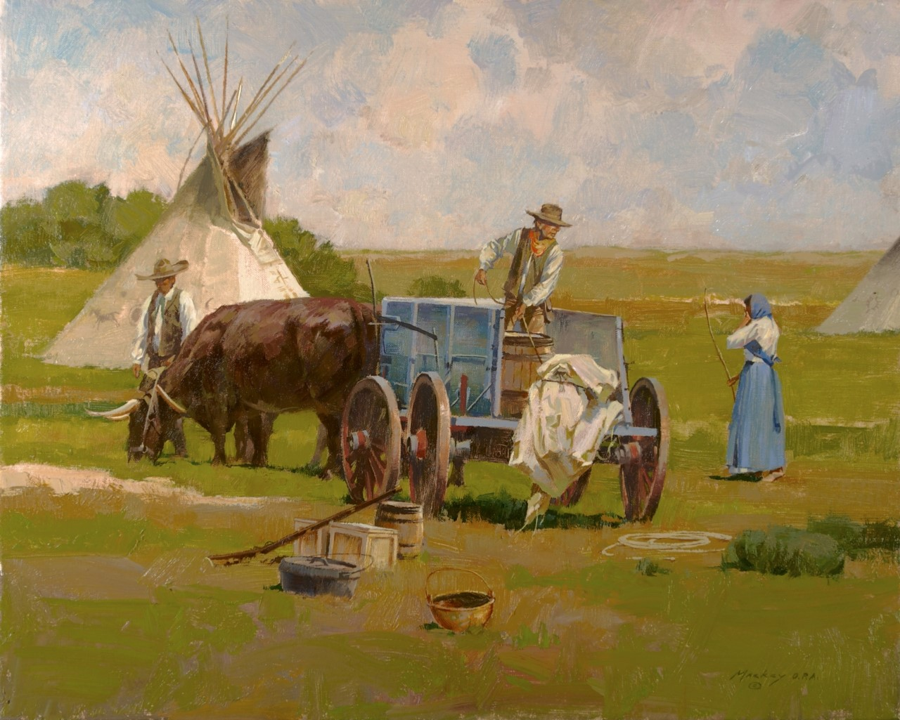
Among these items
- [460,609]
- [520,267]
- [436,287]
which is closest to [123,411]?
[436,287]

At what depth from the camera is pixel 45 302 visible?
632cm

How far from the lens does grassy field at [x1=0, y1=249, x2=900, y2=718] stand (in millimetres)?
4621

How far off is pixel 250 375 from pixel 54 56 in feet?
9.66

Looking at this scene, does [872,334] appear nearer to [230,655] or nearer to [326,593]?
[326,593]

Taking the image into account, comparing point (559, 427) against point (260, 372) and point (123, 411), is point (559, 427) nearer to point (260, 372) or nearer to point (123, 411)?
point (260, 372)

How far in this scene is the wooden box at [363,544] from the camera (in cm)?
507

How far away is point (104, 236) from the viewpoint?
7266mm

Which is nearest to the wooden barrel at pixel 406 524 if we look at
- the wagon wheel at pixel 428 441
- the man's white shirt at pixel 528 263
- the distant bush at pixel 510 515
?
the wagon wheel at pixel 428 441

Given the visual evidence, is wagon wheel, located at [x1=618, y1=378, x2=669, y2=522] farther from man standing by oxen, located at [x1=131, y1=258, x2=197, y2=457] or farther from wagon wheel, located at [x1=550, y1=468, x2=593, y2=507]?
man standing by oxen, located at [x1=131, y1=258, x2=197, y2=457]

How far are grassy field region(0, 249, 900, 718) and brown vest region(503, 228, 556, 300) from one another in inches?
21.0

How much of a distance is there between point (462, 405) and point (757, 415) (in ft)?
9.14

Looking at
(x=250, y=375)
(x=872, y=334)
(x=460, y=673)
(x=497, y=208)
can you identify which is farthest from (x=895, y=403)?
(x=250, y=375)

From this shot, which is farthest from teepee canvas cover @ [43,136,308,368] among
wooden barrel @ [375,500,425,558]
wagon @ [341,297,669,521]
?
wooden barrel @ [375,500,425,558]

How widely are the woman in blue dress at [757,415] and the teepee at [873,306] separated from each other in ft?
2.60
